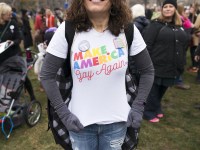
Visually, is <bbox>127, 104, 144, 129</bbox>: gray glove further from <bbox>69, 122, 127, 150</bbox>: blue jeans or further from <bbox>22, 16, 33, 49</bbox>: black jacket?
<bbox>22, 16, 33, 49</bbox>: black jacket

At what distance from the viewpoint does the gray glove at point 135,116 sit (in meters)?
1.71

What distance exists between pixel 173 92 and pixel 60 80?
444 centimetres

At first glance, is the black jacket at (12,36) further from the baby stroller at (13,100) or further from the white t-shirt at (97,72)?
the white t-shirt at (97,72)

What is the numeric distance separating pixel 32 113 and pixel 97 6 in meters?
3.02

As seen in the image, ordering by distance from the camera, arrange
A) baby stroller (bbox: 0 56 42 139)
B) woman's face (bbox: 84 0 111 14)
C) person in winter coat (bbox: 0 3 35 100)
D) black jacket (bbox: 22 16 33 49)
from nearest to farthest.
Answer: woman's face (bbox: 84 0 111 14), baby stroller (bbox: 0 56 42 139), person in winter coat (bbox: 0 3 35 100), black jacket (bbox: 22 16 33 49)

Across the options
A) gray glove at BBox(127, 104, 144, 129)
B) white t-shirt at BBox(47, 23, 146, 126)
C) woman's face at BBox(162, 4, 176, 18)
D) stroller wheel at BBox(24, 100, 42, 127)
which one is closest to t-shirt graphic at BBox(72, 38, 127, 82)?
white t-shirt at BBox(47, 23, 146, 126)

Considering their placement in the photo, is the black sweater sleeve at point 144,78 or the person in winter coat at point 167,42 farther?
the person in winter coat at point 167,42

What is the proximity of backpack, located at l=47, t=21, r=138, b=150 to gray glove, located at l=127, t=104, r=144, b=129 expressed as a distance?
0.30ft

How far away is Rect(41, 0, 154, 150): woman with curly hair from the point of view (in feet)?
5.05

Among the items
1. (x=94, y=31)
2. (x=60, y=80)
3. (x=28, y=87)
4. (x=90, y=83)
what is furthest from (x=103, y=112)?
(x=28, y=87)

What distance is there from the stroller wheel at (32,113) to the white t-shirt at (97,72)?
2.47m

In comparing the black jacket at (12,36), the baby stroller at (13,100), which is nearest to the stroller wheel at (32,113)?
the baby stroller at (13,100)

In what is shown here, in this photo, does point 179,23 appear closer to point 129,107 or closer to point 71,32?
point 129,107

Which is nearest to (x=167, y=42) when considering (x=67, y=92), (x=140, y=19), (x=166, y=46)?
(x=166, y=46)
